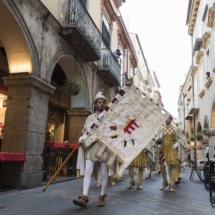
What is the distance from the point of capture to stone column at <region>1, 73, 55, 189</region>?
5945 millimetres

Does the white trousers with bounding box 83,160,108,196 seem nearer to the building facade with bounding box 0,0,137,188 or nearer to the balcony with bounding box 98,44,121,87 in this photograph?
the building facade with bounding box 0,0,137,188

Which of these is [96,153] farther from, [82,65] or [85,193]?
[82,65]

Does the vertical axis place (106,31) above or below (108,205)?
above

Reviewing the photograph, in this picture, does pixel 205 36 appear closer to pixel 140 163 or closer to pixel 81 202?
pixel 140 163

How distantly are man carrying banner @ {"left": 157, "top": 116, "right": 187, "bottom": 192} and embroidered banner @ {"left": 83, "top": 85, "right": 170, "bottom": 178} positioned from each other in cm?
217

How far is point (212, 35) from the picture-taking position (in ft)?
45.6

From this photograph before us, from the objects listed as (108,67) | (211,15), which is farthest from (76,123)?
(211,15)

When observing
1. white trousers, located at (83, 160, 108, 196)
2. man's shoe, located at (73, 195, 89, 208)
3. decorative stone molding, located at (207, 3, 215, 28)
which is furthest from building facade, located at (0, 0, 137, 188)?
decorative stone molding, located at (207, 3, 215, 28)

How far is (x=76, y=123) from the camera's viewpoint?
10.4 metres

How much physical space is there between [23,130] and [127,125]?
9.65ft

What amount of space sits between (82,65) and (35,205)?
6.82 metres

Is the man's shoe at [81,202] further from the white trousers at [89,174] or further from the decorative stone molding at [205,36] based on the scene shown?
the decorative stone molding at [205,36]

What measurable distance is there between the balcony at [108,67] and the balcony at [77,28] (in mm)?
2193

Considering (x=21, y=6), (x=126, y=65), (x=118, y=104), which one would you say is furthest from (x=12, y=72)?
(x=126, y=65)
